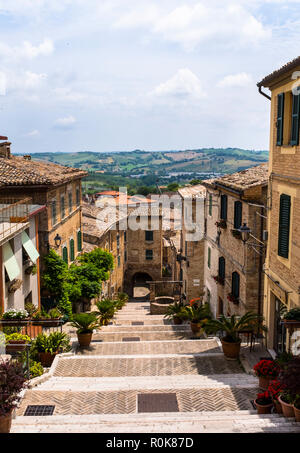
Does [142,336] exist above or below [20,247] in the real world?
below

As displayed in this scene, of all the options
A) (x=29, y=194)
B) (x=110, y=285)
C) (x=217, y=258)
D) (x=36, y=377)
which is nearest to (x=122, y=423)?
(x=36, y=377)

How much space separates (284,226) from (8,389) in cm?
874

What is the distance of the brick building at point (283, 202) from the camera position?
40.0 feet

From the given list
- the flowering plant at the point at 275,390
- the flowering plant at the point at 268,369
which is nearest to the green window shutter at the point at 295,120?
the flowering plant at the point at 268,369

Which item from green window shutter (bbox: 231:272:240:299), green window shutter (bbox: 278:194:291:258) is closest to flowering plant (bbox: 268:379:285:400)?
green window shutter (bbox: 278:194:291:258)

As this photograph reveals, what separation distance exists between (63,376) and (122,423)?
5.23m

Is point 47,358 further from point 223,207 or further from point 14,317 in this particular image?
point 223,207

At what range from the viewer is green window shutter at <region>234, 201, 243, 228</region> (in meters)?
18.9

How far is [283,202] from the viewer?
43.4 ft

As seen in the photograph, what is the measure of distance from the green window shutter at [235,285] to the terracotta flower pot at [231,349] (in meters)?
5.10

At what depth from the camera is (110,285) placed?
37.8 m

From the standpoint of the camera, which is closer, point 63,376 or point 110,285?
point 63,376

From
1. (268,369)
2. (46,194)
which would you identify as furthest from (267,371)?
(46,194)
